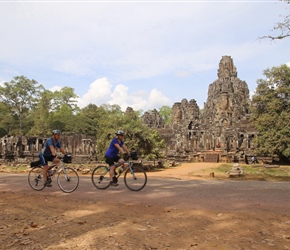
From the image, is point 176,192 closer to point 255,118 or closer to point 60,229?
point 60,229

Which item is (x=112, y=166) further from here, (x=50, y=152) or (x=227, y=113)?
(x=227, y=113)

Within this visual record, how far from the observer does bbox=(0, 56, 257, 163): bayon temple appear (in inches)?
1270

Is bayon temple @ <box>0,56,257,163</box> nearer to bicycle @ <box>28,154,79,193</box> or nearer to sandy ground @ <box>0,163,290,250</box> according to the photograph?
bicycle @ <box>28,154,79,193</box>

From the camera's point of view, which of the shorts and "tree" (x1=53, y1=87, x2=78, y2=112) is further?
"tree" (x1=53, y1=87, x2=78, y2=112)

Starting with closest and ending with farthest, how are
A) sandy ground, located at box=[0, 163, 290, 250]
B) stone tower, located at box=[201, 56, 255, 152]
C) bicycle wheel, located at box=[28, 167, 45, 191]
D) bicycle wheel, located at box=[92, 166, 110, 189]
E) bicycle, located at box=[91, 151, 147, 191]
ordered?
sandy ground, located at box=[0, 163, 290, 250] < bicycle, located at box=[91, 151, 147, 191] < bicycle wheel, located at box=[92, 166, 110, 189] < bicycle wheel, located at box=[28, 167, 45, 191] < stone tower, located at box=[201, 56, 255, 152]

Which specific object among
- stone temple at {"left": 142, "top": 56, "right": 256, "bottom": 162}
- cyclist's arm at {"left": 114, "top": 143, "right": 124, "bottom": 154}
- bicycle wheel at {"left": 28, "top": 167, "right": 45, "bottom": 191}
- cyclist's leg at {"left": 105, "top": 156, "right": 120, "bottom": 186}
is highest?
stone temple at {"left": 142, "top": 56, "right": 256, "bottom": 162}

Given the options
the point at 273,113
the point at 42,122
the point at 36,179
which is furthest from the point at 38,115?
the point at 36,179

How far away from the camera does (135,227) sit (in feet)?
15.7

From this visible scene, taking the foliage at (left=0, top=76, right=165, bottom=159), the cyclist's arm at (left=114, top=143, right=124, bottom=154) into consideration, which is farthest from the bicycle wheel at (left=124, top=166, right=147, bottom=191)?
the foliage at (left=0, top=76, right=165, bottom=159)

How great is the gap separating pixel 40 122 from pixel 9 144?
17.5 m

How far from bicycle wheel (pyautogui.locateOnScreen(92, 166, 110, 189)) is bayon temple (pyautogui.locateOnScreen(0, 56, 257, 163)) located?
23.2 metres

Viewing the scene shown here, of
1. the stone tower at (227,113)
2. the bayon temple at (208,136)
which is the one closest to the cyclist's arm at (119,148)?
the bayon temple at (208,136)

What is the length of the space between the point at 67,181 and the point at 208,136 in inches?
1413

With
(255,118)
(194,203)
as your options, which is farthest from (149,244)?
(255,118)
